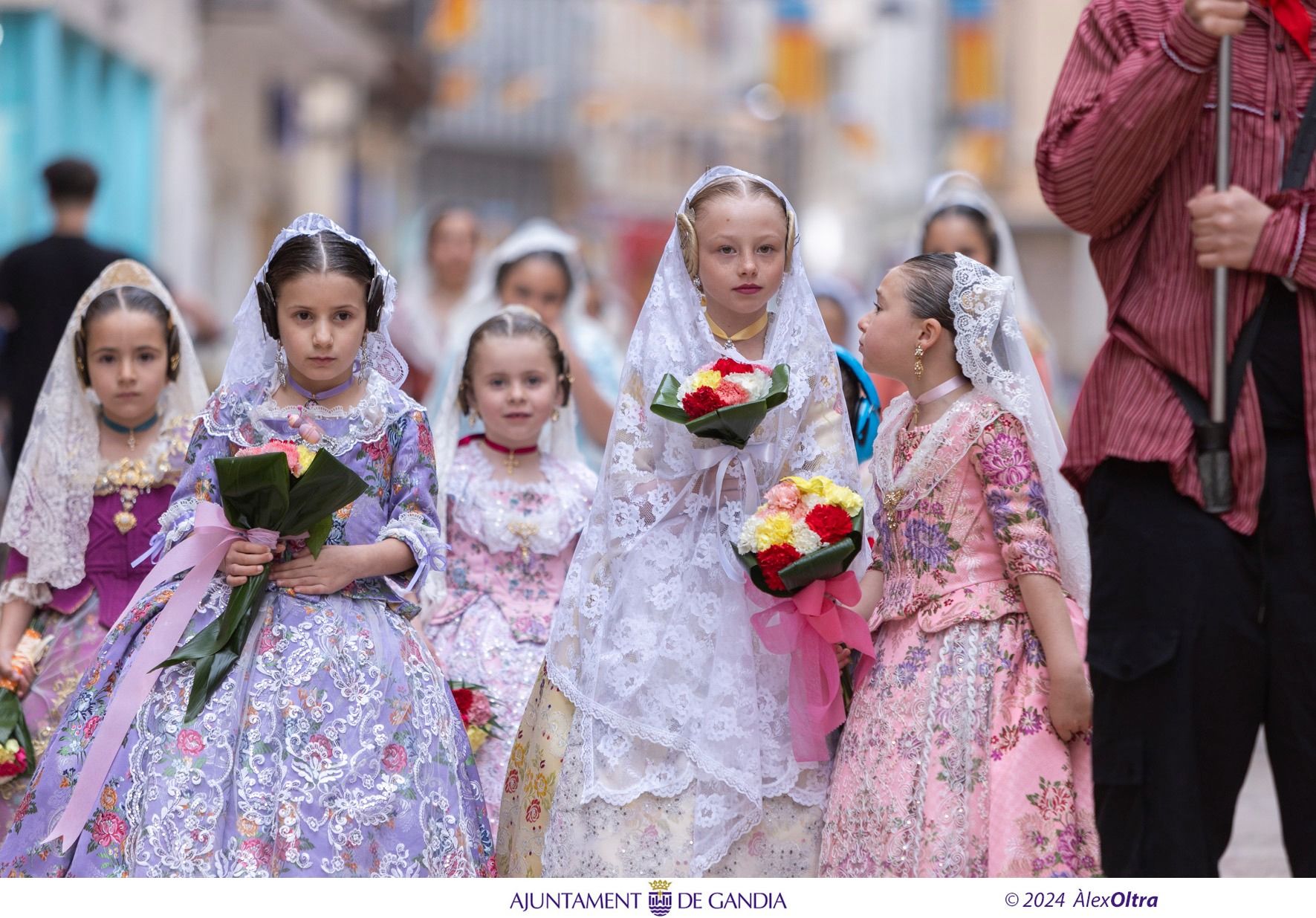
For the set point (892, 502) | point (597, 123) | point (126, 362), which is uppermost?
point (597, 123)

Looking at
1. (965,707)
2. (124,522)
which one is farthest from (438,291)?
(965,707)

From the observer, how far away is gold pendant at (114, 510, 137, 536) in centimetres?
517

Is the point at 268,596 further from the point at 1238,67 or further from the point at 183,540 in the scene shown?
the point at 1238,67

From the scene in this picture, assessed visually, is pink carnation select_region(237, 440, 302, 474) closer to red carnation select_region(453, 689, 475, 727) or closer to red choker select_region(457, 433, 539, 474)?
red carnation select_region(453, 689, 475, 727)

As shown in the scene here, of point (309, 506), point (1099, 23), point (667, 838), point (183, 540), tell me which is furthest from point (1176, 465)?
point (183, 540)

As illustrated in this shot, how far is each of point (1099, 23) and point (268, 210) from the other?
958 inches

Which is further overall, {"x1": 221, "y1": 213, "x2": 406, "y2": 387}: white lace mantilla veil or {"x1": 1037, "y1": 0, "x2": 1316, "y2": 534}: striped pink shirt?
{"x1": 221, "y1": 213, "x2": 406, "y2": 387}: white lace mantilla veil

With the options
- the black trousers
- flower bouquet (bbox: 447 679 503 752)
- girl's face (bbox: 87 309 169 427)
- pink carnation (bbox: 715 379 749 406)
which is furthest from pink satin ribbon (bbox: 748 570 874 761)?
girl's face (bbox: 87 309 169 427)

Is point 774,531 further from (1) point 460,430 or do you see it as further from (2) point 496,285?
(2) point 496,285

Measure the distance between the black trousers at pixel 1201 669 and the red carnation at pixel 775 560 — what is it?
94 cm

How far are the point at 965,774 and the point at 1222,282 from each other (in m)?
1.48

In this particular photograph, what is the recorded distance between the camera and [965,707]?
4.31 metres

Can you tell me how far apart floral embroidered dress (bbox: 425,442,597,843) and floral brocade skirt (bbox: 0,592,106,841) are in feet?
3.46
